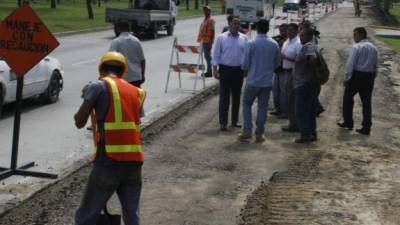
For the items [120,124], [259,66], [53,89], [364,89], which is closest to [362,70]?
[364,89]

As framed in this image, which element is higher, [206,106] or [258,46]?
[258,46]

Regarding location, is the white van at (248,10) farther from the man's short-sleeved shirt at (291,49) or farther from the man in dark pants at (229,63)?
the man in dark pants at (229,63)

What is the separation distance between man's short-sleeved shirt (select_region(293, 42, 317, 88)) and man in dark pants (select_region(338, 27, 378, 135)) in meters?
1.12

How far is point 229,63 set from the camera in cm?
1130

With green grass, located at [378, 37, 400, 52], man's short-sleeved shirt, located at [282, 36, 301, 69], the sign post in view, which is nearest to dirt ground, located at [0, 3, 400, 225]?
man's short-sleeved shirt, located at [282, 36, 301, 69]

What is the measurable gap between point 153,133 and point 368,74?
359cm

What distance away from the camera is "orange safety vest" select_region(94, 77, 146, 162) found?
4828 millimetres

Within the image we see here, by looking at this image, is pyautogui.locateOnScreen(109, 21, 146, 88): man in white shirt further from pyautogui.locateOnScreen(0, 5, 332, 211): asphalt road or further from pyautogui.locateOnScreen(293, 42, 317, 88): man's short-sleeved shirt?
pyautogui.locateOnScreen(293, 42, 317, 88): man's short-sleeved shirt

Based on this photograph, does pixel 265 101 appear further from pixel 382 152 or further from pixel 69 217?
pixel 69 217

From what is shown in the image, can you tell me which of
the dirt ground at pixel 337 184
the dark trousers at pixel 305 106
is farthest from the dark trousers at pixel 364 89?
the dark trousers at pixel 305 106

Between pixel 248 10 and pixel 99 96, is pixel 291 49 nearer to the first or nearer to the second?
pixel 99 96

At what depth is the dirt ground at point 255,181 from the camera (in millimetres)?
6844

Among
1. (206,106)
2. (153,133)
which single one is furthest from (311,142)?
(206,106)

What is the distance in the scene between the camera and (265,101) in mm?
10656
